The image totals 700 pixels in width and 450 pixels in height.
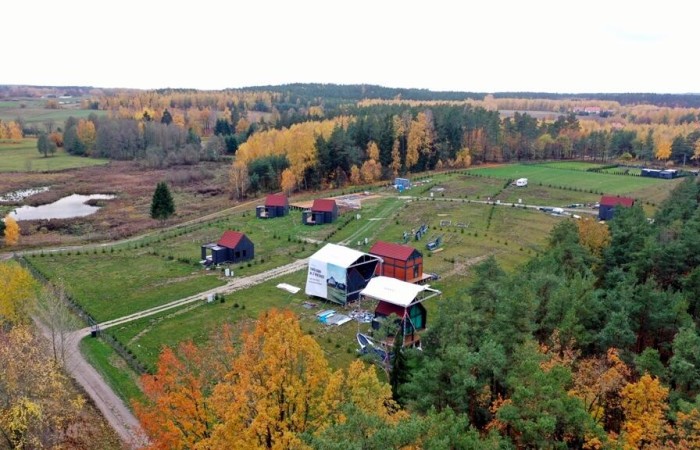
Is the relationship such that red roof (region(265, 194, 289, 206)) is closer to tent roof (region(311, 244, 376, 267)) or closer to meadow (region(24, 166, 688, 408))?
meadow (region(24, 166, 688, 408))

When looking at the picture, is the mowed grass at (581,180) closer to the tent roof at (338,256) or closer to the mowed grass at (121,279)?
the tent roof at (338,256)

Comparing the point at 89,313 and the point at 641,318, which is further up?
the point at 641,318

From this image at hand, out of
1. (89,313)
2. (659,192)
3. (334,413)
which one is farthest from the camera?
(659,192)

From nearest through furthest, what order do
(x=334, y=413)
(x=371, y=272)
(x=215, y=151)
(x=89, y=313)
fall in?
(x=334, y=413)
(x=89, y=313)
(x=371, y=272)
(x=215, y=151)

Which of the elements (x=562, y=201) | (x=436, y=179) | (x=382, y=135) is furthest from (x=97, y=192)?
(x=562, y=201)

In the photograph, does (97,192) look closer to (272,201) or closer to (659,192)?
(272,201)

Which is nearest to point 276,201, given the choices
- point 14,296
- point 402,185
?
point 402,185

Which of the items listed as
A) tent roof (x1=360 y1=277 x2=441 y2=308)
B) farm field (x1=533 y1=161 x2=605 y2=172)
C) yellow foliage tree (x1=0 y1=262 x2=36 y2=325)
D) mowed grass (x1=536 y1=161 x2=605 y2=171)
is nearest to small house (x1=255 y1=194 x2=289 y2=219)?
tent roof (x1=360 y1=277 x2=441 y2=308)

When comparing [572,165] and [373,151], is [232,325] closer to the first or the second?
[373,151]
